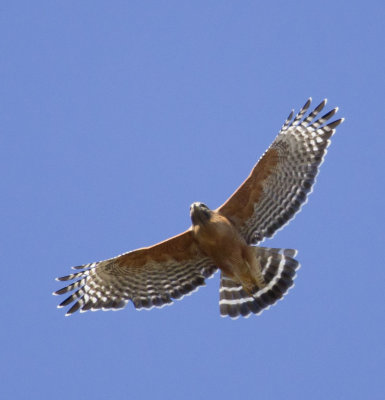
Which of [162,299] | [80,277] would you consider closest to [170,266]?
[162,299]

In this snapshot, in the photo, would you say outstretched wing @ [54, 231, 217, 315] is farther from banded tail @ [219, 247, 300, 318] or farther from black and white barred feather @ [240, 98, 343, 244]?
black and white barred feather @ [240, 98, 343, 244]

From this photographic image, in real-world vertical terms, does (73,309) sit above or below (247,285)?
above

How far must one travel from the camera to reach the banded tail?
43.5 feet

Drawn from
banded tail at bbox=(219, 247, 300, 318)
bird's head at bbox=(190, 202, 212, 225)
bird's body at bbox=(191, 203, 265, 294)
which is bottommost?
banded tail at bbox=(219, 247, 300, 318)

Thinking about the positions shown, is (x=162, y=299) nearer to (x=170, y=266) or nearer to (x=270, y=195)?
(x=170, y=266)

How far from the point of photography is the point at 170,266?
13.5 metres

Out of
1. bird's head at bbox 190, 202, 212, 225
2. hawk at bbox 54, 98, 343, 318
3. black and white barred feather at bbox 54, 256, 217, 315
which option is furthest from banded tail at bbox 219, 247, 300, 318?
bird's head at bbox 190, 202, 212, 225

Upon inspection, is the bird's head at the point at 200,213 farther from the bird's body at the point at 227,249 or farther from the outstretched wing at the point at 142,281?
the outstretched wing at the point at 142,281

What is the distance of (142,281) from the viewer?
13.6 metres

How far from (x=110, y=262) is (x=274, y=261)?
8.75 ft

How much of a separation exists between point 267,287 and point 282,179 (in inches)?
70.6

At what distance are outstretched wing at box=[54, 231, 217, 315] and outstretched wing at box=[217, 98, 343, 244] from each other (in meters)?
1.00

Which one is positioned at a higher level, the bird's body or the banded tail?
the bird's body

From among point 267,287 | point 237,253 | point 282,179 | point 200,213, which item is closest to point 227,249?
point 237,253
